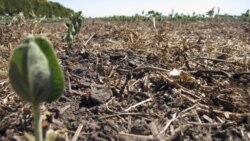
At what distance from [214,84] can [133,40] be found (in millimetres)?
1316

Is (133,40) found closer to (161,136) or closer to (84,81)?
(84,81)

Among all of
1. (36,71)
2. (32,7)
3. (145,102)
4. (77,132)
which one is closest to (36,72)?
(36,71)

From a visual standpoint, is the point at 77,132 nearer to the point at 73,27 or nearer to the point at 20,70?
the point at 20,70

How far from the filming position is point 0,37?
158 inches

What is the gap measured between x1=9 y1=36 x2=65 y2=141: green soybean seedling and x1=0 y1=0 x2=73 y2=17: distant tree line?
72.1 feet

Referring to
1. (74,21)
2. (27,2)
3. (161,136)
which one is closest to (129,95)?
(161,136)

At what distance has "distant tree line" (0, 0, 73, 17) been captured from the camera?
24.8 m

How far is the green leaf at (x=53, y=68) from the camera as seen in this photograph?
104cm

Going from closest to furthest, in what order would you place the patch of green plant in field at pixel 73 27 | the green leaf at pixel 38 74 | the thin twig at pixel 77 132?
the green leaf at pixel 38 74, the thin twig at pixel 77 132, the patch of green plant in field at pixel 73 27

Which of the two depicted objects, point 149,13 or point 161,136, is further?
point 149,13

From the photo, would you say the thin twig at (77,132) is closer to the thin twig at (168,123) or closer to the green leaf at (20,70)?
the thin twig at (168,123)

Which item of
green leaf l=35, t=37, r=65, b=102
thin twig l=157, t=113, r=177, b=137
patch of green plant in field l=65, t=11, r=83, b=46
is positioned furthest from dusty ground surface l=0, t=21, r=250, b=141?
patch of green plant in field l=65, t=11, r=83, b=46

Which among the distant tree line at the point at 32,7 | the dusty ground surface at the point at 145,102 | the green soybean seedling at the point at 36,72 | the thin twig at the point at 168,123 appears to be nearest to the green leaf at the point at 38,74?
the green soybean seedling at the point at 36,72

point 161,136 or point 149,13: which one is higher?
point 161,136
